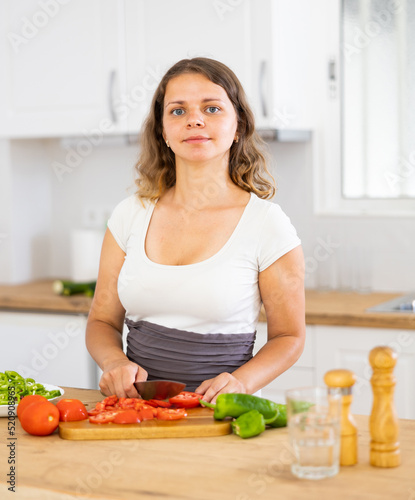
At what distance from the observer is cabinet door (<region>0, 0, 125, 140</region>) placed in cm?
321

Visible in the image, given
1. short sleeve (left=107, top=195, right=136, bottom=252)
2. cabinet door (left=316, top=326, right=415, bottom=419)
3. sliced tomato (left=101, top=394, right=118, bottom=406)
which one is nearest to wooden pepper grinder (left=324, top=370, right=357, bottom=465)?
sliced tomato (left=101, top=394, right=118, bottom=406)

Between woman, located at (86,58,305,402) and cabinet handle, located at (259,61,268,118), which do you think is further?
cabinet handle, located at (259,61,268,118)

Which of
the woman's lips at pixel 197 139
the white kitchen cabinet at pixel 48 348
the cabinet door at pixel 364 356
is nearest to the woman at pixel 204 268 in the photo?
the woman's lips at pixel 197 139

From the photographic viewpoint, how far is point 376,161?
10.6ft

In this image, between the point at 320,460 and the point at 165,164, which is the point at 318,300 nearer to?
the point at 165,164

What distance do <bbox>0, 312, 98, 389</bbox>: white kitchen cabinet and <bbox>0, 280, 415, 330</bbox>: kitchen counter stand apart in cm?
4

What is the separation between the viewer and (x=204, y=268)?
5.81ft

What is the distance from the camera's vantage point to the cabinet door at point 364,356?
260 centimetres

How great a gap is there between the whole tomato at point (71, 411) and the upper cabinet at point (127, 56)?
1.72m

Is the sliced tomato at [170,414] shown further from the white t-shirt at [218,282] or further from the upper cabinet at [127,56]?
the upper cabinet at [127,56]

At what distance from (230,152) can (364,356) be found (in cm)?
107

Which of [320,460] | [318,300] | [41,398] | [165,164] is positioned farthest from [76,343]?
[320,460]

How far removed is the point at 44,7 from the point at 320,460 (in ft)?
8.78

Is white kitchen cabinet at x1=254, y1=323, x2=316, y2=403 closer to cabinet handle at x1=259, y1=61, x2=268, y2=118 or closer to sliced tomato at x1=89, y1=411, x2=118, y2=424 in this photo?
cabinet handle at x1=259, y1=61, x2=268, y2=118
